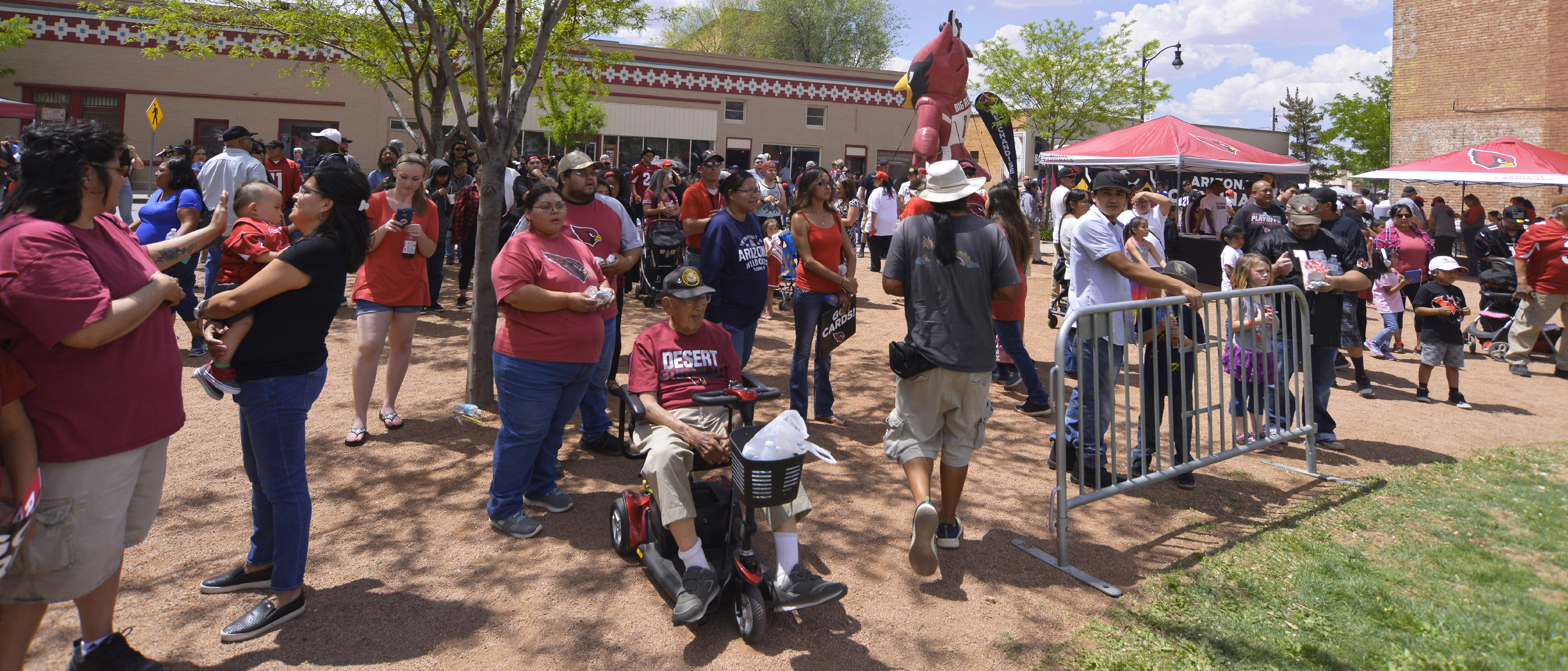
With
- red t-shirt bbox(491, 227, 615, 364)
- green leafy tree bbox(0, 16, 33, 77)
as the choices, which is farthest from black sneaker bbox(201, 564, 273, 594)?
green leafy tree bbox(0, 16, 33, 77)

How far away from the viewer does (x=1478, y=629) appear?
3.52 meters

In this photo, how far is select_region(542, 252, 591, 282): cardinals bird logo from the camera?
4125 mm

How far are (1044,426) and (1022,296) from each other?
99cm

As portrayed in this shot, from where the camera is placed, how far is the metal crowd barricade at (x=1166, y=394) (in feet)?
14.0

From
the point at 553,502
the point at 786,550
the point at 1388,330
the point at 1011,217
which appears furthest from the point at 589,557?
the point at 1388,330

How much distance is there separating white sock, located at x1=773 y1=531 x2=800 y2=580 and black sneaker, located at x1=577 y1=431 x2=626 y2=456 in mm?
2171

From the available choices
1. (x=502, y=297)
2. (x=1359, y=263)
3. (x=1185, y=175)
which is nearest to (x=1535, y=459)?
(x=1359, y=263)

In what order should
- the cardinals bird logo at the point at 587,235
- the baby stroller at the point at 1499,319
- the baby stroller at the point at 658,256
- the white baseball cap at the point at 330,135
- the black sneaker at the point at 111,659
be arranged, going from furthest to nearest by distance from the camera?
the white baseball cap at the point at 330,135 < the baby stroller at the point at 1499,319 < the baby stroller at the point at 658,256 < the cardinals bird logo at the point at 587,235 < the black sneaker at the point at 111,659

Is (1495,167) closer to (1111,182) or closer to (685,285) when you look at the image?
(1111,182)

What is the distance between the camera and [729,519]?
3.57 m

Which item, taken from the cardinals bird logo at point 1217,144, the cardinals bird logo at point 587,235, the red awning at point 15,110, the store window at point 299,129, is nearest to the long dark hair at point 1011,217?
the cardinals bird logo at point 587,235

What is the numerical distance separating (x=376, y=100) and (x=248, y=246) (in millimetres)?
27223

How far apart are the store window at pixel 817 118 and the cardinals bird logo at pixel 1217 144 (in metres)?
20.3

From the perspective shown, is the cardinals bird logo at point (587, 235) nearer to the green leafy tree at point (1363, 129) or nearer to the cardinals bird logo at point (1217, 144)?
the cardinals bird logo at point (1217, 144)
